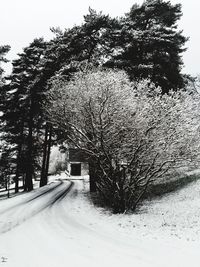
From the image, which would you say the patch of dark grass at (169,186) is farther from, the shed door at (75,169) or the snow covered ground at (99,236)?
the shed door at (75,169)

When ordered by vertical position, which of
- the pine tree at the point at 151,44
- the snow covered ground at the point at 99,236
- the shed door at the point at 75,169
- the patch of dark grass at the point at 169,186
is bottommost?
the snow covered ground at the point at 99,236

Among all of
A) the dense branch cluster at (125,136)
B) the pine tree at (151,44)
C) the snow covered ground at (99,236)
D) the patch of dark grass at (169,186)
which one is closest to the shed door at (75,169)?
the patch of dark grass at (169,186)

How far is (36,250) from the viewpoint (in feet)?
32.8

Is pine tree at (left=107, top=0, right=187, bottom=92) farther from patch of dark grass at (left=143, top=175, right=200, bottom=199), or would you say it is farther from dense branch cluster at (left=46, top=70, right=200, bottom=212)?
patch of dark grass at (left=143, top=175, right=200, bottom=199)

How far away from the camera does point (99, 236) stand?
12.3m

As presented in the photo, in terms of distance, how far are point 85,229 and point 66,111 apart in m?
9.81

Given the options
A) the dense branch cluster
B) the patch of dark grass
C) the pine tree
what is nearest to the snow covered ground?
the dense branch cluster

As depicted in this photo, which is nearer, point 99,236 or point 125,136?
point 99,236

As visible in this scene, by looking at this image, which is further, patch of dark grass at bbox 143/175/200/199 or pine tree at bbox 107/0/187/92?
pine tree at bbox 107/0/187/92

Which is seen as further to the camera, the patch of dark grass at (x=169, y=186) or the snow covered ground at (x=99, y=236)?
the patch of dark grass at (x=169, y=186)

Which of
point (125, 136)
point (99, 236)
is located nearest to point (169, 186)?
point (125, 136)

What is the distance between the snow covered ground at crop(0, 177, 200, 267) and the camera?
913 centimetres

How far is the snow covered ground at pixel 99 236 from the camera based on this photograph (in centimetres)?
913

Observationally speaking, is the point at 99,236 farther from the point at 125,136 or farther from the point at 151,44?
the point at 151,44
